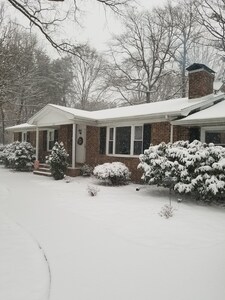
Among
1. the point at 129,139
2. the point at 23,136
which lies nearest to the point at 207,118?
the point at 129,139

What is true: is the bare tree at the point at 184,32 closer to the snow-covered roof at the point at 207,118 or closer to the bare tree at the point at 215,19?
the bare tree at the point at 215,19

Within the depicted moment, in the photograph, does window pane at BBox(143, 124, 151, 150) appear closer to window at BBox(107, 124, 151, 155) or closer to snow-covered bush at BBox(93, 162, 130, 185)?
window at BBox(107, 124, 151, 155)

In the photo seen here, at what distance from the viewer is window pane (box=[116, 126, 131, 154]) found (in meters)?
13.9

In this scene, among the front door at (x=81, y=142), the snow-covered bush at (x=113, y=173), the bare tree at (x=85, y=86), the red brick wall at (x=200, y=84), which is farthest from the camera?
the bare tree at (x=85, y=86)

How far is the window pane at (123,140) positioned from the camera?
1387 cm

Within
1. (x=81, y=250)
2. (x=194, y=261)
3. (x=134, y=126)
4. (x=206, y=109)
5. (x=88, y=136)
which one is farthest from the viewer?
(x=88, y=136)

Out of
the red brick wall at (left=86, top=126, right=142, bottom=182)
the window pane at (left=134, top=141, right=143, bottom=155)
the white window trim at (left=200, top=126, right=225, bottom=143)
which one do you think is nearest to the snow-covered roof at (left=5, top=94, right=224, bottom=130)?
the red brick wall at (left=86, top=126, right=142, bottom=182)

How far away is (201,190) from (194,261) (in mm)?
4299

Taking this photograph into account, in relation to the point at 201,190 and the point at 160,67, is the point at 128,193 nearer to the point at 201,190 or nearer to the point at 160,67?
the point at 201,190

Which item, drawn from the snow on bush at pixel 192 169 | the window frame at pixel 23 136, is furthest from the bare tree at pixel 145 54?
the snow on bush at pixel 192 169

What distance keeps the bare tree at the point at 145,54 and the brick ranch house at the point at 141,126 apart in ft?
46.5

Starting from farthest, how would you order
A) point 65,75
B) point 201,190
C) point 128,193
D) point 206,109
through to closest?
point 65,75 → point 206,109 → point 128,193 → point 201,190

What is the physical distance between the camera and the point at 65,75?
36.8 meters

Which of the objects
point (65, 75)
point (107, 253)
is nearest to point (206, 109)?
point (107, 253)
